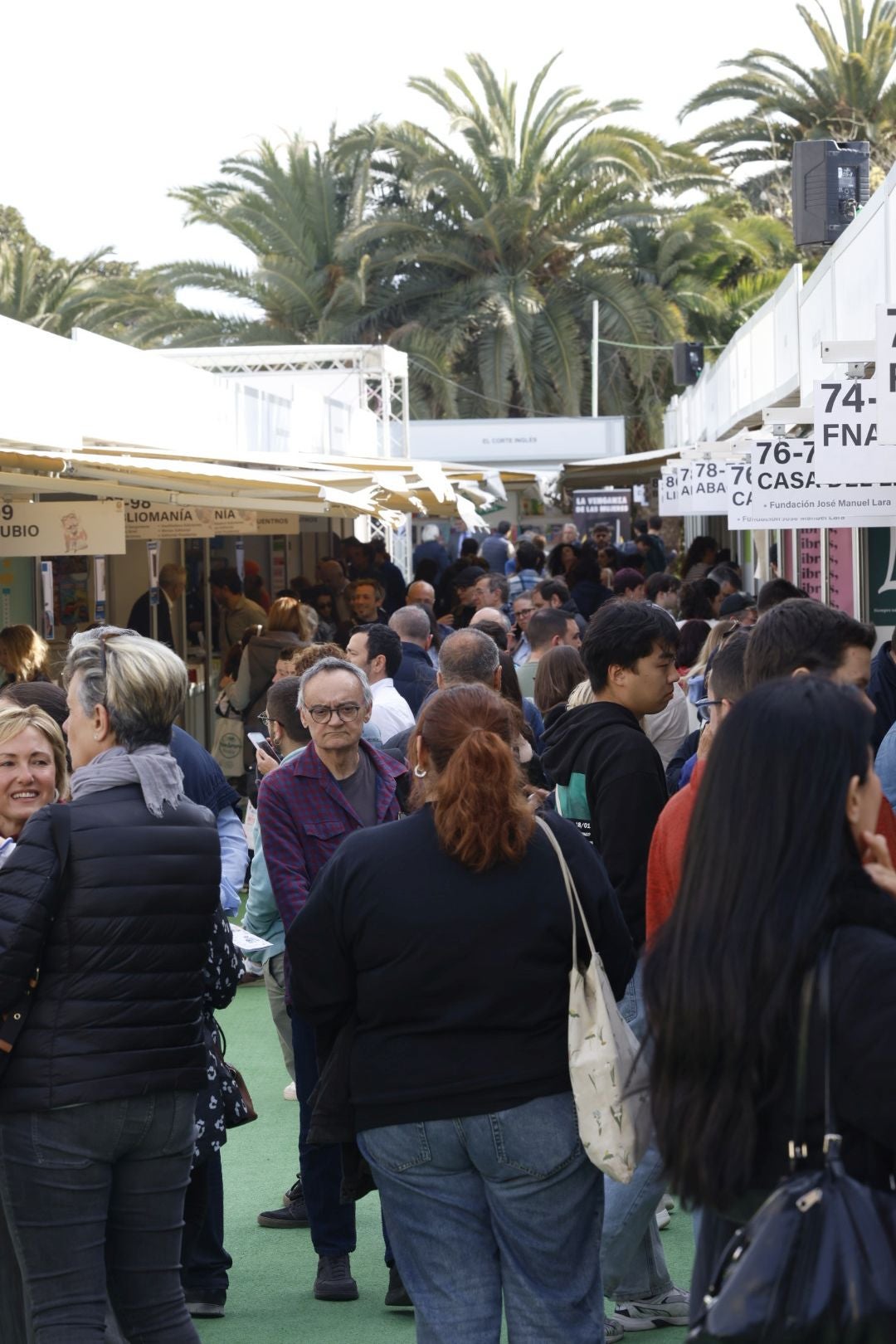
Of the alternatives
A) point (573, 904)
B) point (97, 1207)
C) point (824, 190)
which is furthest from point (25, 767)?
point (824, 190)

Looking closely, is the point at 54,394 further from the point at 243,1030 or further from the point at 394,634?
the point at 243,1030

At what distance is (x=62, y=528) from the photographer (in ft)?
31.4

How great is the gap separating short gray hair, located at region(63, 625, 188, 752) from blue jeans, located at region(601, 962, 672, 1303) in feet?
4.25

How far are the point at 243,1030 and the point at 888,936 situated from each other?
6.38 m

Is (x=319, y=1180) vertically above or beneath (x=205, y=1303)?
above

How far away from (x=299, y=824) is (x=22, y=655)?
4125 mm

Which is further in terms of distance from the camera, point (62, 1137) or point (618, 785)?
point (618, 785)

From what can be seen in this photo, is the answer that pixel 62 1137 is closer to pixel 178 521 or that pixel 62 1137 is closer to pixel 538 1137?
pixel 538 1137

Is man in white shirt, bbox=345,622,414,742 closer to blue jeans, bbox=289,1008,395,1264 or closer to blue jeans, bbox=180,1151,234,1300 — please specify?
blue jeans, bbox=289,1008,395,1264

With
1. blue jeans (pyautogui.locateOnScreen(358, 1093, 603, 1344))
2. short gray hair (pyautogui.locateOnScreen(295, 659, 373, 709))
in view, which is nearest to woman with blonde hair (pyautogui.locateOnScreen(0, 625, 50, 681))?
short gray hair (pyautogui.locateOnScreen(295, 659, 373, 709))

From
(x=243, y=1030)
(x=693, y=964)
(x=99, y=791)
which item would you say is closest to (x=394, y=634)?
(x=243, y=1030)

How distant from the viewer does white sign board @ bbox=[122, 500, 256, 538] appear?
12.0 meters

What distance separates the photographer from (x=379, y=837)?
11.1ft

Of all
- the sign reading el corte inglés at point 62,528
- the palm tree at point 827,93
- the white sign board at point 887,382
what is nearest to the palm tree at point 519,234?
the palm tree at point 827,93
